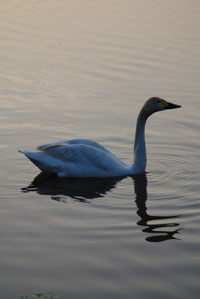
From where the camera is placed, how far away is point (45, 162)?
1068cm

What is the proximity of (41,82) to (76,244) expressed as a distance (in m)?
8.08

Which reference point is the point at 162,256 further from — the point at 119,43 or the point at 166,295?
the point at 119,43

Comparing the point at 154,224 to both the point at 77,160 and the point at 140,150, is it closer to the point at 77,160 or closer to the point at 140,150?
the point at 77,160

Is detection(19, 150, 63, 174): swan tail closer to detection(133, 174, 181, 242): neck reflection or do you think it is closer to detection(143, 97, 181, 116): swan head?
detection(133, 174, 181, 242): neck reflection

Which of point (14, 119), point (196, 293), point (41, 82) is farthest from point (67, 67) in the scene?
point (196, 293)

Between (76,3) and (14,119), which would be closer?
(14,119)

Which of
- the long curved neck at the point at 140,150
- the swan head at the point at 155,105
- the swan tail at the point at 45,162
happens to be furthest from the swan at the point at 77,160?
the swan head at the point at 155,105

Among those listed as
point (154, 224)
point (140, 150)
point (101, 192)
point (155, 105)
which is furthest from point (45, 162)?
point (154, 224)

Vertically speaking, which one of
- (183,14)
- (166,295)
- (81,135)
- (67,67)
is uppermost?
(183,14)

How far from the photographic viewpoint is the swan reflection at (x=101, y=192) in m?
8.41

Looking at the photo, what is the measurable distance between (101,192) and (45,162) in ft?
3.87

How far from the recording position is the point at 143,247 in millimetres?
7777

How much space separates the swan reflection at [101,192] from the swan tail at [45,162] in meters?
0.14

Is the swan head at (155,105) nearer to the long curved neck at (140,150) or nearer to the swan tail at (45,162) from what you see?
the long curved neck at (140,150)
